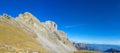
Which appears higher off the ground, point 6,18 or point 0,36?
point 6,18

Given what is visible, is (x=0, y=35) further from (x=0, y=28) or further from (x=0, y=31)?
(x=0, y=28)

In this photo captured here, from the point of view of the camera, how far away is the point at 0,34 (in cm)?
13138

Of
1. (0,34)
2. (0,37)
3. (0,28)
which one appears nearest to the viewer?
(0,37)

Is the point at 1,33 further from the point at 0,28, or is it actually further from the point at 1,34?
the point at 0,28

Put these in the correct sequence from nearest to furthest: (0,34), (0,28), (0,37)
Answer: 1. (0,37)
2. (0,34)
3. (0,28)

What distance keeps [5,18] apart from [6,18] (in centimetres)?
152

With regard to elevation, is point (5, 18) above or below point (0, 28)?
above

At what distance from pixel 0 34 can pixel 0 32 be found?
537 centimetres

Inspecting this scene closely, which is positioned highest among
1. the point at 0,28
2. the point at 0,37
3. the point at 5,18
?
the point at 5,18

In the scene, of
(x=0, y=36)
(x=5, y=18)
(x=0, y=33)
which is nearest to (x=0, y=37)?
(x=0, y=36)

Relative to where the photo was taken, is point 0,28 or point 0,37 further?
point 0,28

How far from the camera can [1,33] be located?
442ft

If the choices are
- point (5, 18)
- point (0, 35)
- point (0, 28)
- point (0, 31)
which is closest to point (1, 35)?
point (0, 35)

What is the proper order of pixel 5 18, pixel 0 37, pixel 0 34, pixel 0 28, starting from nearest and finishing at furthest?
pixel 0 37 → pixel 0 34 → pixel 0 28 → pixel 5 18
